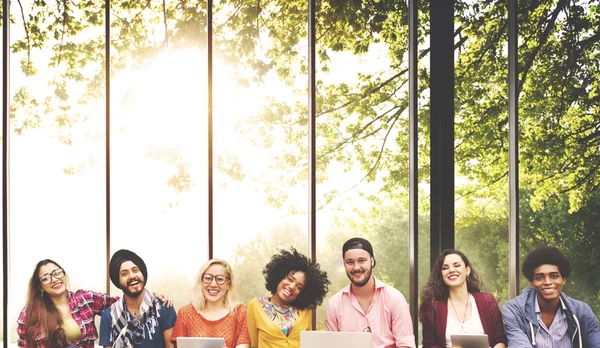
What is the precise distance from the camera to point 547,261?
14.3 ft

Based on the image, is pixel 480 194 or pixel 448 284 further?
pixel 480 194

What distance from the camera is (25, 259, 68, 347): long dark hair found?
4234mm

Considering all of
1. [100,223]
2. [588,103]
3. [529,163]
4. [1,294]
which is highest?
[588,103]

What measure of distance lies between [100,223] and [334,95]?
7.77 ft

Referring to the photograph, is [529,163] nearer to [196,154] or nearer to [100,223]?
[196,154]

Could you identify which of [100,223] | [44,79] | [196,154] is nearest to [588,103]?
[196,154]

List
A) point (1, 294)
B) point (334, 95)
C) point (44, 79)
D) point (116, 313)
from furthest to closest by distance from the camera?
1. point (334, 95)
2. point (44, 79)
3. point (1, 294)
4. point (116, 313)

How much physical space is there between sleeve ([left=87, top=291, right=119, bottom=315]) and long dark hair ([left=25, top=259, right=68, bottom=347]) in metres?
0.23

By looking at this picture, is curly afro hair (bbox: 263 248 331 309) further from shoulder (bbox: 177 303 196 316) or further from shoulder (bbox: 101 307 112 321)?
shoulder (bbox: 101 307 112 321)

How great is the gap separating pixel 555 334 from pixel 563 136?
7.04 feet

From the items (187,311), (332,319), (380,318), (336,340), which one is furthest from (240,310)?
(380,318)

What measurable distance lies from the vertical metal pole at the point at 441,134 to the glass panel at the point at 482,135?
734 millimetres

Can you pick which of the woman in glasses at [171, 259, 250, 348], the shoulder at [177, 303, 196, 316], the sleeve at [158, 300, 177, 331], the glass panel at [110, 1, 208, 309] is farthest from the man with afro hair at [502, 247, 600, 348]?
the glass panel at [110, 1, 208, 309]

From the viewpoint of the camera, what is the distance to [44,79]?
18.5 ft
